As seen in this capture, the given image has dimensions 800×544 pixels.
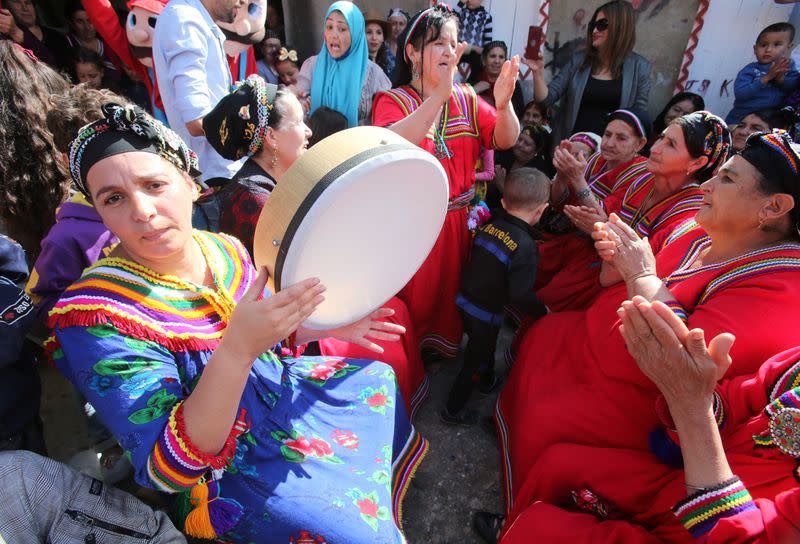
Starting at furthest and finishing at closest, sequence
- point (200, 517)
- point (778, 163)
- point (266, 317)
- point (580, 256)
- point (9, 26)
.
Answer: point (9, 26), point (580, 256), point (778, 163), point (200, 517), point (266, 317)

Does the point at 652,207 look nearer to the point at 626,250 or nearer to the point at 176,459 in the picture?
the point at 626,250

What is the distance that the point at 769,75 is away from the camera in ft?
14.1

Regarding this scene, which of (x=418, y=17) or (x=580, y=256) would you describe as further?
(x=580, y=256)

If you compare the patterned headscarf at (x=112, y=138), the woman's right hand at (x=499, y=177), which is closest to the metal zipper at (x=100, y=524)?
the patterned headscarf at (x=112, y=138)

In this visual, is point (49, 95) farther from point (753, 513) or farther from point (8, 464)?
point (753, 513)

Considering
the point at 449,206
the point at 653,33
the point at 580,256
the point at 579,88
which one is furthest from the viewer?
the point at 653,33

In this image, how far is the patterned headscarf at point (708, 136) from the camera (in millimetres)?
2400

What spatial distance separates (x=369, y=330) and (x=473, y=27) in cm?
496

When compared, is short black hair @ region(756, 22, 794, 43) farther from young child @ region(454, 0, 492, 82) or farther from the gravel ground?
the gravel ground

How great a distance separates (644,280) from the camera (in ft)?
5.86

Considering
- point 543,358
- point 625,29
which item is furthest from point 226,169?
point 625,29

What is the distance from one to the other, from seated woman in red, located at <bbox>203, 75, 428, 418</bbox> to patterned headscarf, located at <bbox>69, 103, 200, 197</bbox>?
A: 66 cm

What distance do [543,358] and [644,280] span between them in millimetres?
708

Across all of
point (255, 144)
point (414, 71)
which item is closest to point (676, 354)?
point (255, 144)
